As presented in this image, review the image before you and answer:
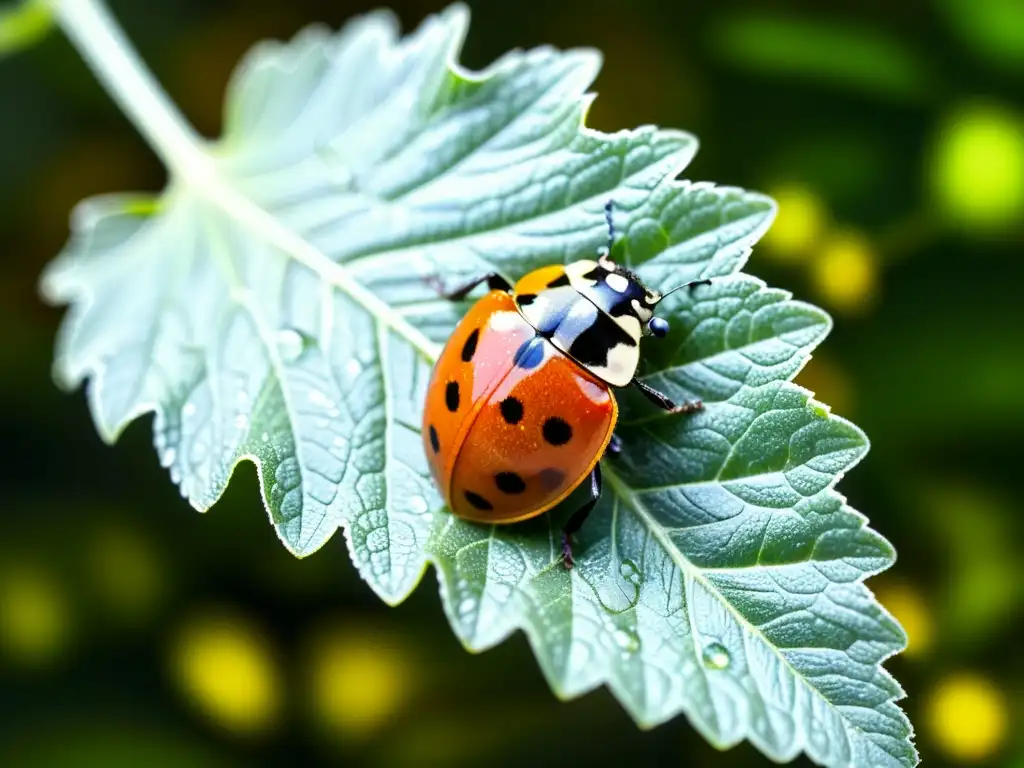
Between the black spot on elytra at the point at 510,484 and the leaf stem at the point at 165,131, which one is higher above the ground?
the leaf stem at the point at 165,131

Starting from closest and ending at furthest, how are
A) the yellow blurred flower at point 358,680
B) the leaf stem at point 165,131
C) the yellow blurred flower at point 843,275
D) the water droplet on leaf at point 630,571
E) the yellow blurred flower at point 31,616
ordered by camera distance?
1. the water droplet on leaf at point 630,571
2. the leaf stem at point 165,131
3. the yellow blurred flower at point 843,275
4. the yellow blurred flower at point 358,680
5. the yellow blurred flower at point 31,616

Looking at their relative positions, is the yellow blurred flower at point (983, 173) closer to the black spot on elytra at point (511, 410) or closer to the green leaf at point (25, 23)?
the black spot on elytra at point (511, 410)

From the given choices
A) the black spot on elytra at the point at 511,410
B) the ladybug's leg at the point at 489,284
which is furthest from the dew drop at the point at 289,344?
the black spot on elytra at the point at 511,410

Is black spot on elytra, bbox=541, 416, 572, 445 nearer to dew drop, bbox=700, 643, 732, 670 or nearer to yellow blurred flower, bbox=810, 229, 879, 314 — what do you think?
dew drop, bbox=700, 643, 732, 670

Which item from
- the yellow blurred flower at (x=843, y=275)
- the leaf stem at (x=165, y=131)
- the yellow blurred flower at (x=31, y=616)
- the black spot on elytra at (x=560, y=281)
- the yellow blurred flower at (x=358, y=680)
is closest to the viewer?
the black spot on elytra at (x=560, y=281)

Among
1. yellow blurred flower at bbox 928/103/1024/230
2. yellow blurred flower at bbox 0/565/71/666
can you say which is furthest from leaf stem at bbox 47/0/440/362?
yellow blurred flower at bbox 928/103/1024/230

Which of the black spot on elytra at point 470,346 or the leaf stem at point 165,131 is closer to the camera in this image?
the black spot on elytra at point 470,346

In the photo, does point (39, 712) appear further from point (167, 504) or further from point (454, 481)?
point (454, 481)
